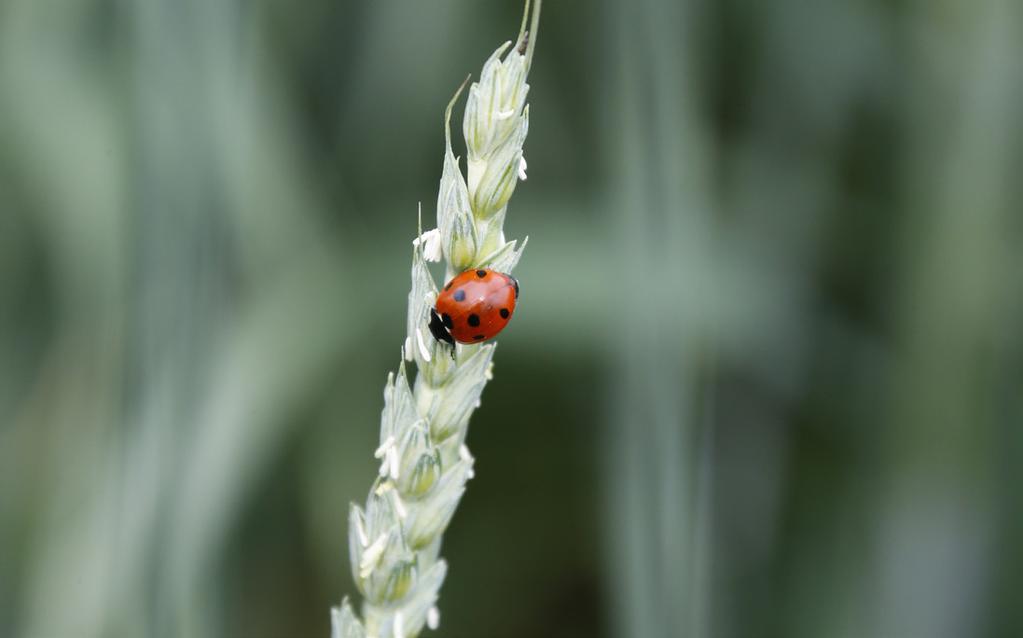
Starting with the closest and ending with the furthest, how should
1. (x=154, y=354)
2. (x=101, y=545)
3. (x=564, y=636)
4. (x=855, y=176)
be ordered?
(x=154, y=354) < (x=101, y=545) < (x=564, y=636) < (x=855, y=176)

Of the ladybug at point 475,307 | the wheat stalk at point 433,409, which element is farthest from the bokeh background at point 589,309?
the wheat stalk at point 433,409

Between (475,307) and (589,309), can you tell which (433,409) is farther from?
(589,309)

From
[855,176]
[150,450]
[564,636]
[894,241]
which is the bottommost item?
[564,636]

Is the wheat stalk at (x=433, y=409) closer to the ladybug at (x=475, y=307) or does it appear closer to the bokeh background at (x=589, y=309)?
the ladybug at (x=475, y=307)

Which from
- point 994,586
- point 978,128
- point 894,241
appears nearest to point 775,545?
point 994,586

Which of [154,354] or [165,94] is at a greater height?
[165,94]

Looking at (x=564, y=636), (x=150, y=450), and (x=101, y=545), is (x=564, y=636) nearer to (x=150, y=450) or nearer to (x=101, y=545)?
(x=101, y=545)

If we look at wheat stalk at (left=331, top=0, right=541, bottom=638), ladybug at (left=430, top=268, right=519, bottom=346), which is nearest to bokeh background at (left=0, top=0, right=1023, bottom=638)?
ladybug at (left=430, top=268, right=519, bottom=346)

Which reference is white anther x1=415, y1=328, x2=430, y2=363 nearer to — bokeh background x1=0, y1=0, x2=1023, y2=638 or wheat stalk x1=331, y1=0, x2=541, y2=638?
wheat stalk x1=331, y1=0, x2=541, y2=638
